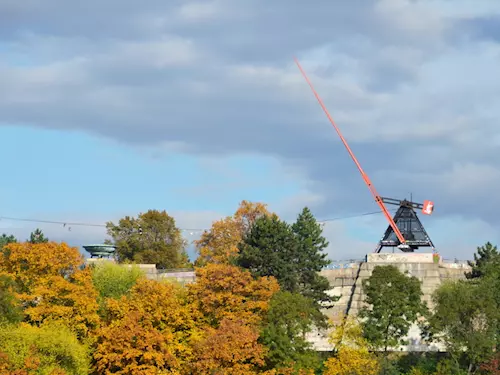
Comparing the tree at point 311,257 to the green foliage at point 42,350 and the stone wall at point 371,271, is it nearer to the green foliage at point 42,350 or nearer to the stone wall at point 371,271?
the stone wall at point 371,271

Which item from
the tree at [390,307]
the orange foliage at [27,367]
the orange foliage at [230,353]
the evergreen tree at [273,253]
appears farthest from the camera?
the evergreen tree at [273,253]

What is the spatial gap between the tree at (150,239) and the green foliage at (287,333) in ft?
157

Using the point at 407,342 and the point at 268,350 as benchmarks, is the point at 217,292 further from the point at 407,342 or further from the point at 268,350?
the point at 407,342

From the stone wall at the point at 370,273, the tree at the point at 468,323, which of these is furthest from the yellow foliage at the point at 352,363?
the stone wall at the point at 370,273

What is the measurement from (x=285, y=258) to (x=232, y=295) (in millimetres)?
10812

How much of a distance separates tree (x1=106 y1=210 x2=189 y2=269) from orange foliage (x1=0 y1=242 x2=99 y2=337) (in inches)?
1446

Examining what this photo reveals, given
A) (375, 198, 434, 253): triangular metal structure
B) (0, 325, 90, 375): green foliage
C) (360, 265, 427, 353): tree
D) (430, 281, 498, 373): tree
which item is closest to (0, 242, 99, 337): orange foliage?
(0, 325, 90, 375): green foliage

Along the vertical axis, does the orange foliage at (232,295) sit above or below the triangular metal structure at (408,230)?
below

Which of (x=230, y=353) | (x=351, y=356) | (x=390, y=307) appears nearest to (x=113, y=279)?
(x=230, y=353)

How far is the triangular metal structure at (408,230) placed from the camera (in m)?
122

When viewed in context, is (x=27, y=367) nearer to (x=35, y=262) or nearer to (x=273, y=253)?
(x=35, y=262)

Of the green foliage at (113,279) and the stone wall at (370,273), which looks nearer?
the green foliage at (113,279)

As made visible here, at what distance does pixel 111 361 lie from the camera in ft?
321

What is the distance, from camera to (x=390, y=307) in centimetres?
10131
